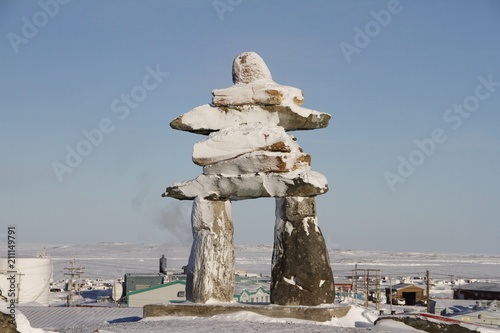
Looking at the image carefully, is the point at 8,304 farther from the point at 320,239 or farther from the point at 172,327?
the point at 320,239

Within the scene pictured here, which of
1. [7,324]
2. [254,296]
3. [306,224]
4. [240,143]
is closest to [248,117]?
[240,143]

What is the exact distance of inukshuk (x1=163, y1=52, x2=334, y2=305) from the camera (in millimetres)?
13445

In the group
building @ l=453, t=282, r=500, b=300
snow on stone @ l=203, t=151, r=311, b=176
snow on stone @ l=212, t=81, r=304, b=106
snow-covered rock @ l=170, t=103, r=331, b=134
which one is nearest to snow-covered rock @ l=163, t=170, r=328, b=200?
snow on stone @ l=203, t=151, r=311, b=176

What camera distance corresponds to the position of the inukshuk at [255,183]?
13.4 meters

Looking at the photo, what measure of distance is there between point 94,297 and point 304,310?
148 ft

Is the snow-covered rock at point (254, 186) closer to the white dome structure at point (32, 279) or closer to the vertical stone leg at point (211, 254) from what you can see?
the vertical stone leg at point (211, 254)

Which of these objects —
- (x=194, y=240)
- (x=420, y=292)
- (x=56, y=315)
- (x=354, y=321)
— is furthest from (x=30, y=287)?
(x=420, y=292)

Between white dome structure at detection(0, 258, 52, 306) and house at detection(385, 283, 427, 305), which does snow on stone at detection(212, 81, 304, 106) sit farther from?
house at detection(385, 283, 427, 305)

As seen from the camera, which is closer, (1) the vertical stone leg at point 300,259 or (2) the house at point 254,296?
(1) the vertical stone leg at point 300,259

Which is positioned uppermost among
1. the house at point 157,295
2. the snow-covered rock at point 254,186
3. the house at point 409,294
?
the snow-covered rock at point 254,186

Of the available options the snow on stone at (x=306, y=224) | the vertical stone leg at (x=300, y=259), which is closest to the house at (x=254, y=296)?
the vertical stone leg at (x=300, y=259)

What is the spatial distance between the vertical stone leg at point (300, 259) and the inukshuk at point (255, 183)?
0.06 ft

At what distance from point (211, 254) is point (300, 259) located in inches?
70.8

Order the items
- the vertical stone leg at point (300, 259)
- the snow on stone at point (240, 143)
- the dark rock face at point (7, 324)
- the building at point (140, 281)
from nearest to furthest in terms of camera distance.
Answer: the dark rock face at point (7, 324) → the vertical stone leg at point (300, 259) → the snow on stone at point (240, 143) → the building at point (140, 281)
